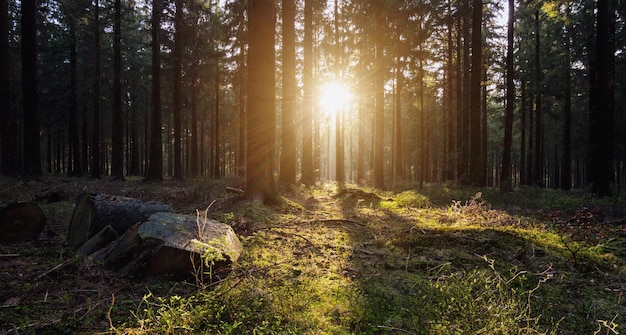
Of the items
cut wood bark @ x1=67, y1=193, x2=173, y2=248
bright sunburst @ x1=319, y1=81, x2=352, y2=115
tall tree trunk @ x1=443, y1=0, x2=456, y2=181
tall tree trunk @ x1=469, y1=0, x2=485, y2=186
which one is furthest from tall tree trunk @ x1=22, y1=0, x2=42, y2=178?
tall tree trunk @ x1=443, y1=0, x2=456, y2=181

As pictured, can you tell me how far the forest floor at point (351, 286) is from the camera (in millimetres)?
2693

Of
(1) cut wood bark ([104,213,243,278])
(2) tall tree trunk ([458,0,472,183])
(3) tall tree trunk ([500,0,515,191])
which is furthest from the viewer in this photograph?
(2) tall tree trunk ([458,0,472,183])

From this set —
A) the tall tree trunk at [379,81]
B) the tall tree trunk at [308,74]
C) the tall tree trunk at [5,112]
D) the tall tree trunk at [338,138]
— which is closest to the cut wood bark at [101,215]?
the tall tree trunk at [5,112]

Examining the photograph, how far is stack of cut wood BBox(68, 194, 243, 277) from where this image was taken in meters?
3.77

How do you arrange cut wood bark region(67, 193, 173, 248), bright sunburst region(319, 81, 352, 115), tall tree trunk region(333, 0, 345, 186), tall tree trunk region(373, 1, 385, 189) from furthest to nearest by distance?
bright sunburst region(319, 81, 352, 115), tall tree trunk region(333, 0, 345, 186), tall tree trunk region(373, 1, 385, 189), cut wood bark region(67, 193, 173, 248)

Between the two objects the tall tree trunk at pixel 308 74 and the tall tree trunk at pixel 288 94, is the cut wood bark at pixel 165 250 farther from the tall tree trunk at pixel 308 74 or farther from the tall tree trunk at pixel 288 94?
the tall tree trunk at pixel 308 74

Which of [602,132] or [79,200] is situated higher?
[602,132]

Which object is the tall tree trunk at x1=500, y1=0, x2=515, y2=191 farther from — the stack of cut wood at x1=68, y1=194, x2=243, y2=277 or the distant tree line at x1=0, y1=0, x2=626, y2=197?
the stack of cut wood at x1=68, y1=194, x2=243, y2=277

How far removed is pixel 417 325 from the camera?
2.70 meters

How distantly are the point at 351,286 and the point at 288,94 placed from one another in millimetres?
11612

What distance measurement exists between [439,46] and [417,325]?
75.1ft

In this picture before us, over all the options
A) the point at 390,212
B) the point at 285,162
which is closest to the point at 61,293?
the point at 390,212

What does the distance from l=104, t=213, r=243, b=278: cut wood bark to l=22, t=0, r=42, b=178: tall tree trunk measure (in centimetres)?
1140

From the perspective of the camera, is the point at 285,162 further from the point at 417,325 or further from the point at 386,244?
the point at 417,325
